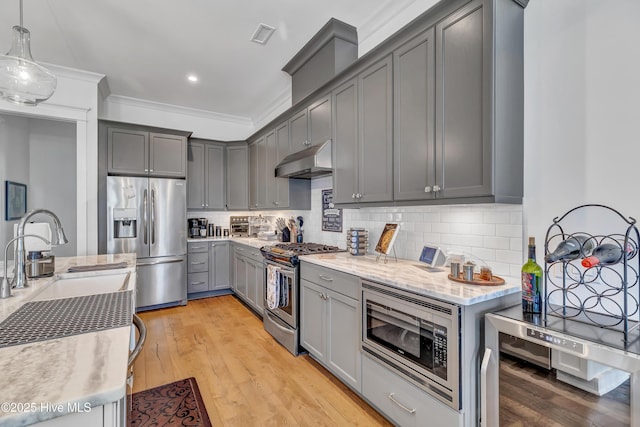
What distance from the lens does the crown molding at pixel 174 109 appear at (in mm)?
4559

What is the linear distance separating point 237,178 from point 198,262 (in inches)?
59.6

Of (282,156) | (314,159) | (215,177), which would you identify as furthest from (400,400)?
(215,177)

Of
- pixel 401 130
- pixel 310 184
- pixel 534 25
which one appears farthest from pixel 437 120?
pixel 310 184

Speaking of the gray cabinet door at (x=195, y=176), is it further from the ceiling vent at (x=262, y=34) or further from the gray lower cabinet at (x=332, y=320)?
the gray lower cabinet at (x=332, y=320)

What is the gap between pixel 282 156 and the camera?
3898 mm

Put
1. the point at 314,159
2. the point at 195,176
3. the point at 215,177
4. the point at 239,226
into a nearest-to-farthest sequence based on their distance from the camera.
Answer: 1. the point at 314,159
2. the point at 195,176
3. the point at 215,177
4. the point at 239,226

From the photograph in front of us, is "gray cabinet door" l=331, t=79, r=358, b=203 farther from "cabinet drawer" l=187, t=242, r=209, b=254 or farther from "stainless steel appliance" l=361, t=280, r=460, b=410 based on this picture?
"cabinet drawer" l=187, t=242, r=209, b=254

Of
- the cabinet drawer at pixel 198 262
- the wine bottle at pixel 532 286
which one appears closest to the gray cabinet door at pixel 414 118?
the wine bottle at pixel 532 286

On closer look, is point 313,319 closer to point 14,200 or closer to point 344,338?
point 344,338

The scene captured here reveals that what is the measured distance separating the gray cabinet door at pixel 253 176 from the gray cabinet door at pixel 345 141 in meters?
1.98

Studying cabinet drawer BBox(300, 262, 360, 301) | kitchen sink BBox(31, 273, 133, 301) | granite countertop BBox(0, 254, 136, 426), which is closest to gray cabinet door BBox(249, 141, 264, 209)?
cabinet drawer BBox(300, 262, 360, 301)

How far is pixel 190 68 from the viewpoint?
144 inches

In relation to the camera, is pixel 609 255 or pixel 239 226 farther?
pixel 239 226

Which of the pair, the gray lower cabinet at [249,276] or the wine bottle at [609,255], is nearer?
the wine bottle at [609,255]
